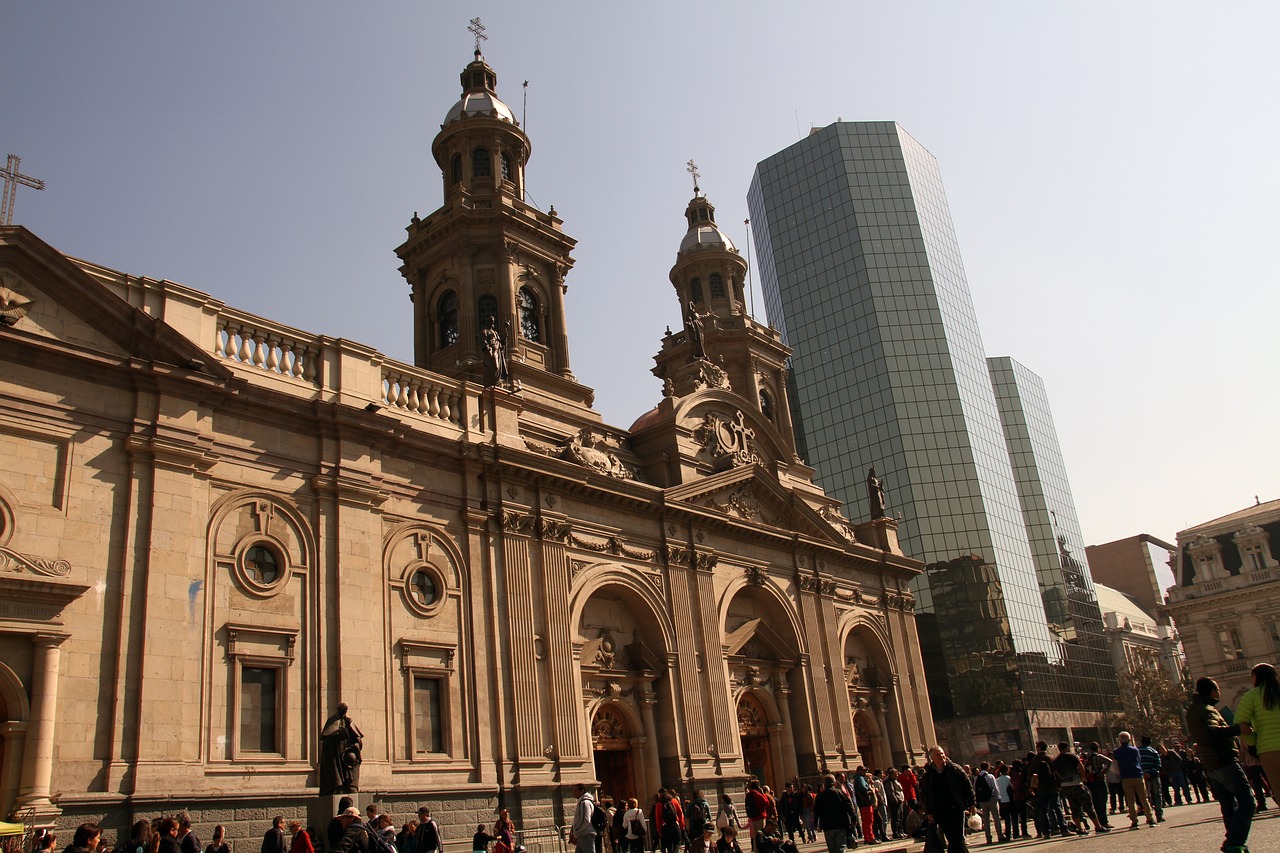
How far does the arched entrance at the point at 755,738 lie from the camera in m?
34.5

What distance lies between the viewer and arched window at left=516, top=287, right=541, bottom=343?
38.8 metres

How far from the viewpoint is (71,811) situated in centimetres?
1731

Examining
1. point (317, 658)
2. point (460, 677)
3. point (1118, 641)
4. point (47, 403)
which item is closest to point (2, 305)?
point (47, 403)

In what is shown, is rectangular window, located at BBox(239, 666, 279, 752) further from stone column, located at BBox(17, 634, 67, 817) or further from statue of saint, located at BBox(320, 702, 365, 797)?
stone column, located at BBox(17, 634, 67, 817)

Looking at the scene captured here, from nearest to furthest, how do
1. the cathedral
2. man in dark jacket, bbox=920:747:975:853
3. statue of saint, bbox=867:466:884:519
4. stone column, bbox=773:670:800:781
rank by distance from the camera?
man in dark jacket, bbox=920:747:975:853 < the cathedral < stone column, bbox=773:670:800:781 < statue of saint, bbox=867:466:884:519

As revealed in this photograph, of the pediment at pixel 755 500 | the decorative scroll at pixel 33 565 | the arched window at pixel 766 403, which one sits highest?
the arched window at pixel 766 403

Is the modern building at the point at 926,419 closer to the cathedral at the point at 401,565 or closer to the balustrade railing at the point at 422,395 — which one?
the cathedral at the point at 401,565

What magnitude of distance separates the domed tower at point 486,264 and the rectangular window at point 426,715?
1362 cm

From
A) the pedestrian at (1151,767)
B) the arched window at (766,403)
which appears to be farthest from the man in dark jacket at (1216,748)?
the arched window at (766,403)

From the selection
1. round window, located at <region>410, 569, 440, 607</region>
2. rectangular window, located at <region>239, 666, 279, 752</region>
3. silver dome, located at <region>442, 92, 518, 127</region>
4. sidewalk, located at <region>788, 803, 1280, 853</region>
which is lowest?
sidewalk, located at <region>788, 803, 1280, 853</region>

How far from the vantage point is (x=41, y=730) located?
17250 mm

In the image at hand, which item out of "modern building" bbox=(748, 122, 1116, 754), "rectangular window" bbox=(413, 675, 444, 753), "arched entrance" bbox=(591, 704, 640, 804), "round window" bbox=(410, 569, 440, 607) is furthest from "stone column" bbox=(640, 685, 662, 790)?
"modern building" bbox=(748, 122, 1116, 754)

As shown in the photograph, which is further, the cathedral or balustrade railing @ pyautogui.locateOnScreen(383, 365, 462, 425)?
balustrade railing @ pyautogui.locateOnScreen(383, 365, 462, 425)

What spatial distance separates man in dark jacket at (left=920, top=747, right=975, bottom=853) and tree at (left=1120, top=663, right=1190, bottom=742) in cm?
6601
